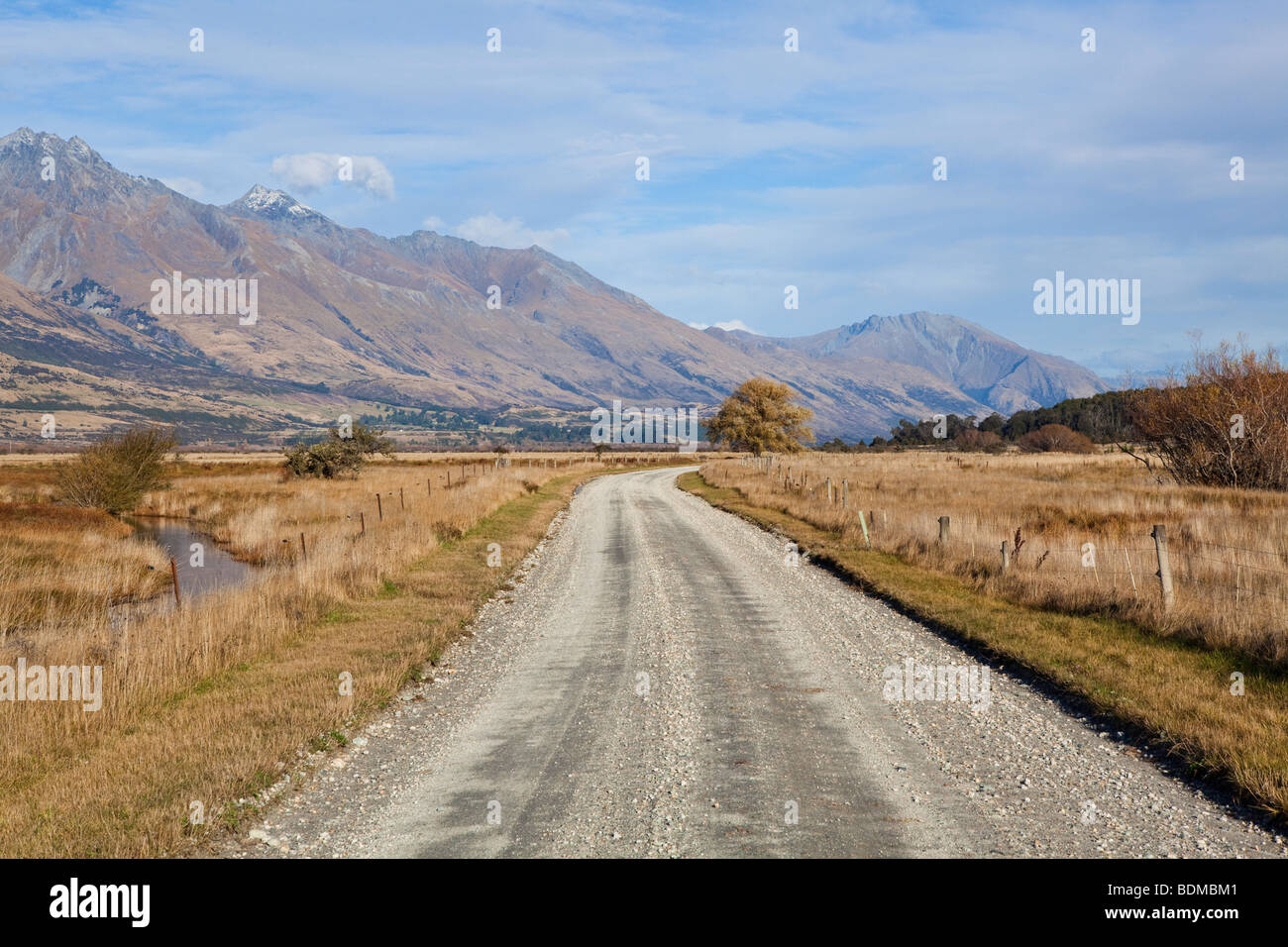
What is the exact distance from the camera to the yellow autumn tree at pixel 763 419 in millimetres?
85625

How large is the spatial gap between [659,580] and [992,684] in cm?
907

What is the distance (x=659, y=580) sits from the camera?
18484 mm

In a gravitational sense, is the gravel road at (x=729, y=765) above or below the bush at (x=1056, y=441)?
below

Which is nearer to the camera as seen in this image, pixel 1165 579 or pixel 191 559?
pixel 1165 579

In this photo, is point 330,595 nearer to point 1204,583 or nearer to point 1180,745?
point 1180,745

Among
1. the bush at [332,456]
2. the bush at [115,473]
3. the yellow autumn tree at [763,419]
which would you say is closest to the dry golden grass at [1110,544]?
the bush at [115,473]

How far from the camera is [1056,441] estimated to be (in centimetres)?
A: 10419

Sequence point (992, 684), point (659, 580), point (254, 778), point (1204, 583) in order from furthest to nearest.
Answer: point (659, 580)
point (1204, 583)
point (992, 684)
point (254, 778)

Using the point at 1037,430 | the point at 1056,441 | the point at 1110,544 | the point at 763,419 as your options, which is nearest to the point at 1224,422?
the point at 1110,544

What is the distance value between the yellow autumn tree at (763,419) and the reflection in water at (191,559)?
56.7m

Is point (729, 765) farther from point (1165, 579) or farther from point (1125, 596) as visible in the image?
point (1125, 596)

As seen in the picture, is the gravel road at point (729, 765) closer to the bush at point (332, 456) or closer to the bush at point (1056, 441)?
the bush at point (332, 456)

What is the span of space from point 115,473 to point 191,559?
50.3ft
